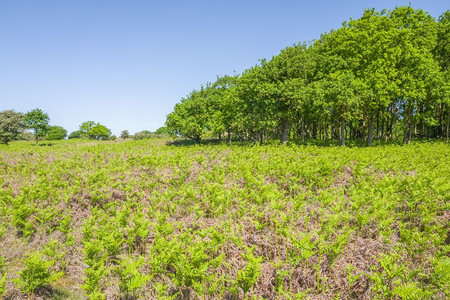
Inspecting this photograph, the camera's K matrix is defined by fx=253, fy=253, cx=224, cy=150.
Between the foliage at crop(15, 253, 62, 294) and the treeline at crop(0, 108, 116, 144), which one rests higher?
the treeline at crop(0, 108, 116, 144)

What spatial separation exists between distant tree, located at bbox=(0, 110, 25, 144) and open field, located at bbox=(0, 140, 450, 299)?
140 ft

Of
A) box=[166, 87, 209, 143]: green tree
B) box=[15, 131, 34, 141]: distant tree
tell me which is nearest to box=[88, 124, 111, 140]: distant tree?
box=[15, 131, 34, 141]: distant tree

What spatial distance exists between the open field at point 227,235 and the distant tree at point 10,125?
1680 inches

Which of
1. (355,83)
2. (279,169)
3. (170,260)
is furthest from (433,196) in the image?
(355,83)

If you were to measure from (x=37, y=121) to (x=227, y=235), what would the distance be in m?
59.4

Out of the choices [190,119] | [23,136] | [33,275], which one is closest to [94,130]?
[23,136]

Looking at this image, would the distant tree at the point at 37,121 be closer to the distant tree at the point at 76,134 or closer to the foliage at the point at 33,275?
the foliage at the point at 33,275

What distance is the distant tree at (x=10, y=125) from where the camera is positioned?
153 ft

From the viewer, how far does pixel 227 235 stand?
24.7 feet

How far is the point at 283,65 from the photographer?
29109 mm

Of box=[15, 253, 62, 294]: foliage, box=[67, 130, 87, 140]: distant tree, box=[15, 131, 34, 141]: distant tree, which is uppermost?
box=[67, 130, 87, 140]: distant tree

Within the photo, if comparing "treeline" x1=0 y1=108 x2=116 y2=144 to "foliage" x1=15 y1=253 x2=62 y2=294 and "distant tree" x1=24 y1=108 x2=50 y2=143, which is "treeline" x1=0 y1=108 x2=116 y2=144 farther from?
"foliage" x1=15 y1=253 x2=62 y2=294

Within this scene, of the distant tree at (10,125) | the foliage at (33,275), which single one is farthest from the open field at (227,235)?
the distant tree at (10,125)

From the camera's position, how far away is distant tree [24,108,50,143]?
51.3 meters
